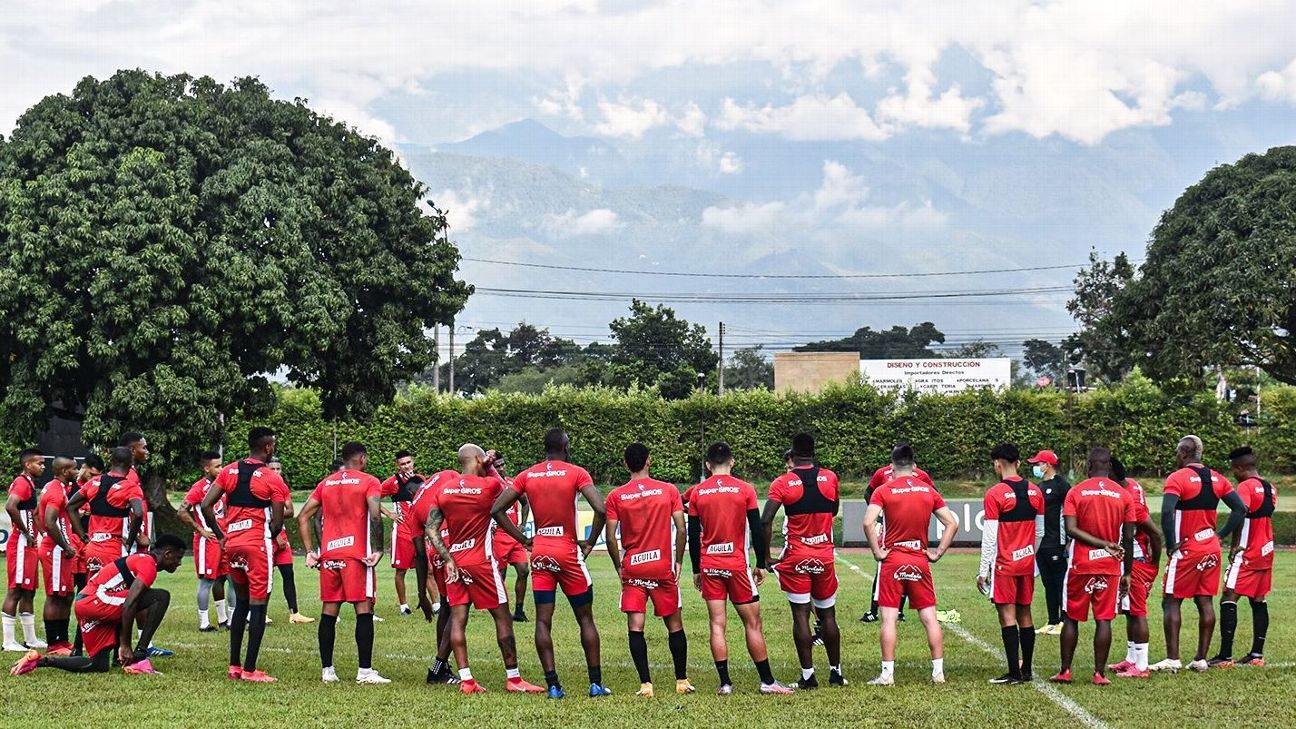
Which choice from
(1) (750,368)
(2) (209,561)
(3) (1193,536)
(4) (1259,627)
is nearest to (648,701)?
(3) (1193,536)

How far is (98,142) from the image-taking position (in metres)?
32.2

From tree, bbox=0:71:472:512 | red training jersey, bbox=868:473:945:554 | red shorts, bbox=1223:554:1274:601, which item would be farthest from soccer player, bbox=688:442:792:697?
tree, bbox=0:71:472:512

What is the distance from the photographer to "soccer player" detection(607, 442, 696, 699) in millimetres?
12117

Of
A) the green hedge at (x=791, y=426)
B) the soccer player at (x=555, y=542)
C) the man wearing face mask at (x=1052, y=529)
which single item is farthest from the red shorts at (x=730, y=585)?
the green hedge at (x=791, y=426)

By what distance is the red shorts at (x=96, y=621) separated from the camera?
13.2 metres

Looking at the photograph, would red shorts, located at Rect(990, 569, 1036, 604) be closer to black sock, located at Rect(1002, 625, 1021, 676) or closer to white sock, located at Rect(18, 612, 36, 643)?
black sock, located at Rect(1002, 625, 1021, 676)

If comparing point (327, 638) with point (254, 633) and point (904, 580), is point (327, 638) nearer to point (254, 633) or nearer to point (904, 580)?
point (254, 633)

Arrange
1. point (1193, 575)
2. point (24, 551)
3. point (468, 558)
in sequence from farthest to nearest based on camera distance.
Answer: point (24, 551), point (1193, 575), point (468, 558)

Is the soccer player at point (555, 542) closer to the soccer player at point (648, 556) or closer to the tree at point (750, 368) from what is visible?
the soccer player at point (648, 556)

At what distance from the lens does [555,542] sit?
40.1 ft

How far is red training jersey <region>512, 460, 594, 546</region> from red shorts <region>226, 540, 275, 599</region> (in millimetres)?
2906

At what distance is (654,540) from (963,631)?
599 centimetres

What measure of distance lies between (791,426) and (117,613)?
132ft

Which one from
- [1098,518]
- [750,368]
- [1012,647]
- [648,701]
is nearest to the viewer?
[648,701]
